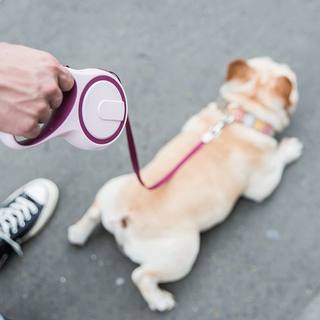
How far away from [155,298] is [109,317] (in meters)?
0.22

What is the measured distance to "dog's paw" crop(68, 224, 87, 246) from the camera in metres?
2.34

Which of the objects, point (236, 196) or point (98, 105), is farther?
point (236, 196)

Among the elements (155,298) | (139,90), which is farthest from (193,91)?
(155,298)

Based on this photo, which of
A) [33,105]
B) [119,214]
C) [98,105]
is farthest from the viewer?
[119,214]

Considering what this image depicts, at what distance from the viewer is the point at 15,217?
2426 mm

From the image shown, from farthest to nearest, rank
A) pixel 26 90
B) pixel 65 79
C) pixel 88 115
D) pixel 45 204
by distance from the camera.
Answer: pixel 45 204 < pixel 88 115 < pixel 65 79 < pixel 26 90

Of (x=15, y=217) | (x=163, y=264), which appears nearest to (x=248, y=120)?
(x=163, y=264)

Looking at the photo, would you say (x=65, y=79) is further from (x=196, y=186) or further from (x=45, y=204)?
(x=45, y=204)

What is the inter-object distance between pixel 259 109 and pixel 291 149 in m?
0.26

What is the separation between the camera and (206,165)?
2174mm

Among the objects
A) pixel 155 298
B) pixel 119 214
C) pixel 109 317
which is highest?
pixel 119 214

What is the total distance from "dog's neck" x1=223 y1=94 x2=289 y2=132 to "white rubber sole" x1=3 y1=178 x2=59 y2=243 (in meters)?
0.84

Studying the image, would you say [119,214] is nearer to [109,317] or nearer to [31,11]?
[109,317]

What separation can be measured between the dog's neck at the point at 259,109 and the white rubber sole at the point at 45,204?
0.84m
